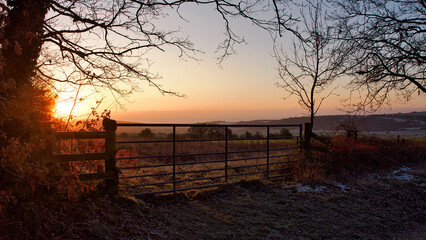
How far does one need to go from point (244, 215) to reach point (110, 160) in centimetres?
290

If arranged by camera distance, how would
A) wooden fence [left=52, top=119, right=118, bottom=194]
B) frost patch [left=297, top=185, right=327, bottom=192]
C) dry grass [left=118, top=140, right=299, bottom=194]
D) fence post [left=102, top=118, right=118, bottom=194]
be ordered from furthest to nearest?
dry grass [left=118, top=140, right=299, bottom=194] → frost patch [left=297, top=185, right=327, bottom=192] → fence post [left=102, top=118, right=118, bottom=194] → wooden fence [left=52, top=119, right=118, bottom=194]

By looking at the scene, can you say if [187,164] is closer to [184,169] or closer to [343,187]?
[184,169]

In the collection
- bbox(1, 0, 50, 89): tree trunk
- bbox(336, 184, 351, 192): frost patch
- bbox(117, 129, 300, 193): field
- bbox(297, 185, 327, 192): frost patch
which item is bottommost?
bbox(336, 184, 351, 192): frost patch

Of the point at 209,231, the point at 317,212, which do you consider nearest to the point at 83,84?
the point at 209,231

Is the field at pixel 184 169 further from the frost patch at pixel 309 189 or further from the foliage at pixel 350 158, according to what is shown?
the frost patch at pixel 309 189

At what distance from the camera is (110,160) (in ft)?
19.9

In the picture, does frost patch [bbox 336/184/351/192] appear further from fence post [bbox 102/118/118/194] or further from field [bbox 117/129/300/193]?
fence post [bbox 102/118/118/194]

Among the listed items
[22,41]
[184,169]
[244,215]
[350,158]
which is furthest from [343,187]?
[22,41]

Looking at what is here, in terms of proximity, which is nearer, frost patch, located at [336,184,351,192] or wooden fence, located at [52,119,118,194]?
wooden fence, located at [52,119,118,194]

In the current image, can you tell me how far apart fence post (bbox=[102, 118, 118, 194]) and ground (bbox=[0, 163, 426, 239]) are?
348 mm

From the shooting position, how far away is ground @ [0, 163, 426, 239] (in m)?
4.53

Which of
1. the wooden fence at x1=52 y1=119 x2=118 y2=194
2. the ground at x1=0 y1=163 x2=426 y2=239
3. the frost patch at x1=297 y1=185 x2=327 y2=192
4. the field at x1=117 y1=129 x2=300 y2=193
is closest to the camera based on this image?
the ground at x1=0 y1=163 x2=426 y2=239

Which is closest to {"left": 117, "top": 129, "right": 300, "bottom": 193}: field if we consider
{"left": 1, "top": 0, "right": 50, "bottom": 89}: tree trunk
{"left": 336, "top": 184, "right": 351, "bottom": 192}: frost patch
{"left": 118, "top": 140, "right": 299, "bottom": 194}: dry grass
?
{"left": 118, "top": 140, "right": 299, "bottom": 194}: dry grass

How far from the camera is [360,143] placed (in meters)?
13.5
